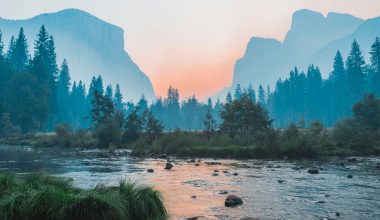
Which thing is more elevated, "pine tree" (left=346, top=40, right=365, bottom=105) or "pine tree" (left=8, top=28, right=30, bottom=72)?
"pine tree" (left=8, top=28, right=30, bottom=72)

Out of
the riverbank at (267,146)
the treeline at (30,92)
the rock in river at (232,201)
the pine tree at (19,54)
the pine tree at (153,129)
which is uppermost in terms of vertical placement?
the pine tree at (19,54)

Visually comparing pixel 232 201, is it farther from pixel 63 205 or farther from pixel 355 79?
pixel 355 79

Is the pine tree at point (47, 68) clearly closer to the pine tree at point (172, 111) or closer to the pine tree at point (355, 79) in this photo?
the pine tree at point (172, 111)

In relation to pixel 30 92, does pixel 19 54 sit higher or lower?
higher

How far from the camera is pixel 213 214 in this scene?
11984 mm

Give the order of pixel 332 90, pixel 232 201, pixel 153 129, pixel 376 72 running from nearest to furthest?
pixel 232 201, pixel 153 129, pixel 376 72, pixel 332 90

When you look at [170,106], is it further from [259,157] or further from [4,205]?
[4,205]

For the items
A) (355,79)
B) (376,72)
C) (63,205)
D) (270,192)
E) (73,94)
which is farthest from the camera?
(73,94)

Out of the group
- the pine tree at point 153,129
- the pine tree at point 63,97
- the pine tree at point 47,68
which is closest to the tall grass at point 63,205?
the pine tree at point 153,129

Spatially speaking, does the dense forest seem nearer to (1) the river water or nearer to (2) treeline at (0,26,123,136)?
(2) treeline at (0,26,123,136)

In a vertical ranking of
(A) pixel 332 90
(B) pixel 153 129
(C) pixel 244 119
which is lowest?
(B) pixel 153 129

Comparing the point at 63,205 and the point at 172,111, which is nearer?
the point at 63,205

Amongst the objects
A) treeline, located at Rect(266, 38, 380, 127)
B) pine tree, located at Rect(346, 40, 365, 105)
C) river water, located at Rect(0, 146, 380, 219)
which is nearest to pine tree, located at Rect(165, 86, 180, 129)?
treeline, located at Rect(266, 38, 380, 127)

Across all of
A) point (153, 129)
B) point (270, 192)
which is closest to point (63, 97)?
point (153, 129)
